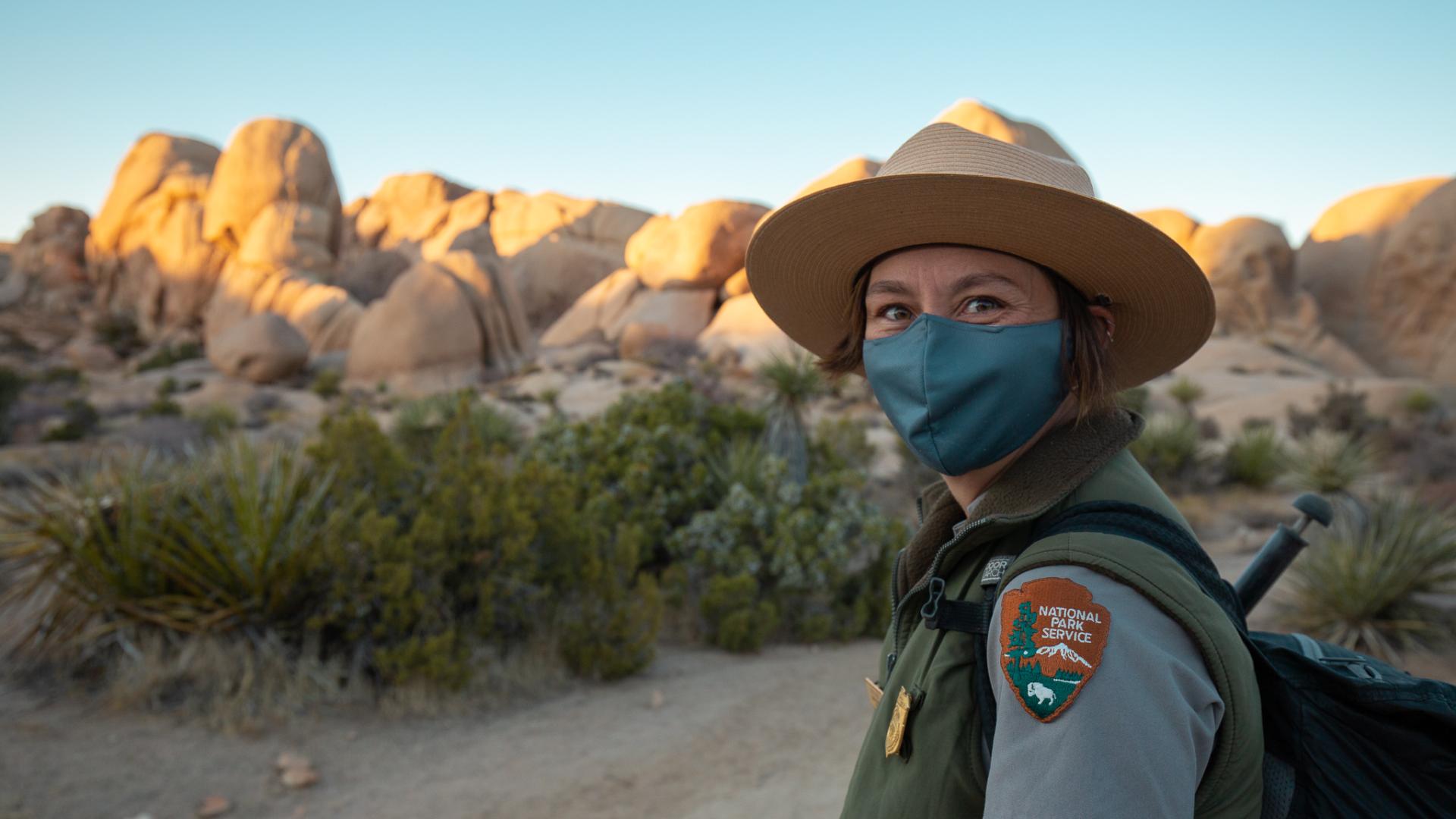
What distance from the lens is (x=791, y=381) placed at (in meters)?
9.11

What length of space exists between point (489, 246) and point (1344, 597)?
165 feet

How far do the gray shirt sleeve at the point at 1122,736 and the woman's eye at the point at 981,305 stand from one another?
623 mm

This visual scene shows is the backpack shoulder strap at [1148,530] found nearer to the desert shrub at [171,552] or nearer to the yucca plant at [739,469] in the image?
the desert shrub at [171,552]

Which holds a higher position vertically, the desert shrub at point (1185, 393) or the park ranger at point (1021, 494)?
the park ranger at point (1021, 494)

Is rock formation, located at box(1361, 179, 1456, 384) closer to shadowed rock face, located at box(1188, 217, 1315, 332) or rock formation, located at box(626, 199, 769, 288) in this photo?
shadowed rock face, located at box(1188, 217, 1315, 332)

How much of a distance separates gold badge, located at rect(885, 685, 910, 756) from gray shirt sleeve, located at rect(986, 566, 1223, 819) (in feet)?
0.67

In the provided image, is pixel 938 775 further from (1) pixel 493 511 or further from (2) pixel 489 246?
(2) pixel 489 246

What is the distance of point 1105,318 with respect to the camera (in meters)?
1.68

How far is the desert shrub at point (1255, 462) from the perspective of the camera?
43.4 ft

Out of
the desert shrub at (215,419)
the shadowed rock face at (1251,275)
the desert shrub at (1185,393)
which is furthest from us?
the shadowed rock face at (1251,275)

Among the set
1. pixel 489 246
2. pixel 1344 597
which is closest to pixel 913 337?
pixel 1344 597

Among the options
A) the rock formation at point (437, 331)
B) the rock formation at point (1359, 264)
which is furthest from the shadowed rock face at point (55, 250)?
the rock formation at point (1359, 264)

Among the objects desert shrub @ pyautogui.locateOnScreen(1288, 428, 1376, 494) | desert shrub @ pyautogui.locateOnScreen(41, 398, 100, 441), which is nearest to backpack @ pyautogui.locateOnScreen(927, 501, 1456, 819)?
desert shrub @ pyautogui.locateOnScreen(1288, 428, 1376, 494)

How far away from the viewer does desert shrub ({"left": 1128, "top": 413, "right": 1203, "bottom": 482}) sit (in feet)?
43.5
